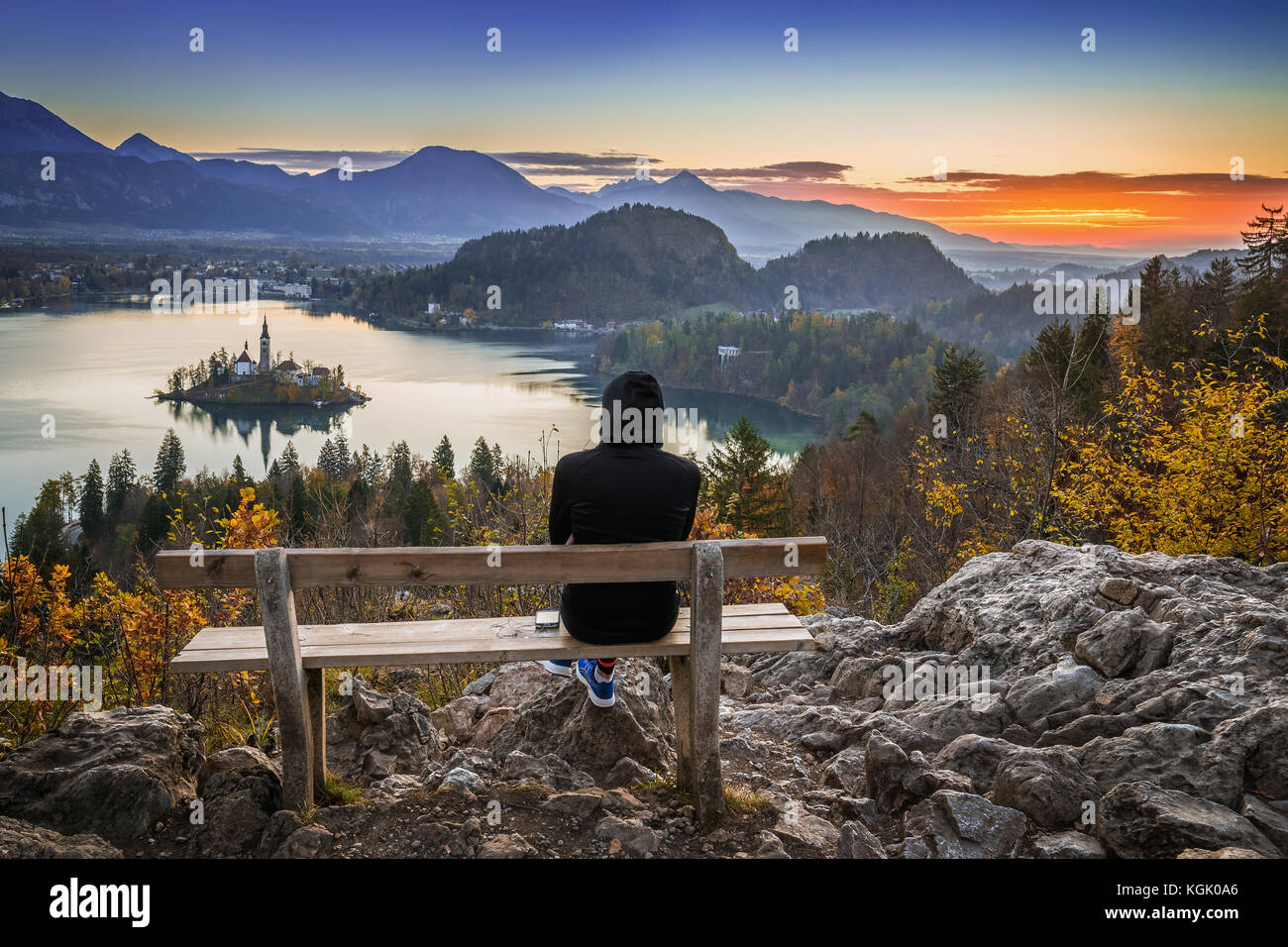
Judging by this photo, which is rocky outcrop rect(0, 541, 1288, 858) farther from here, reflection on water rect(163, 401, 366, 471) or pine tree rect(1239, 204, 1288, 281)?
reflection on water rect(163, 401, 366, 471)

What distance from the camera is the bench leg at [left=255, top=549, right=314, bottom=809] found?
10.7ft

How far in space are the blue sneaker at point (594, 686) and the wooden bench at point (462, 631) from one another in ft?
1.56

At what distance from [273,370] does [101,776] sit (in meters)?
130

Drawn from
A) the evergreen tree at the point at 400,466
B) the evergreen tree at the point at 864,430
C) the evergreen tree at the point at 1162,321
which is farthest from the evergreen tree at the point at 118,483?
the evergreen tree at the point at 1162,321

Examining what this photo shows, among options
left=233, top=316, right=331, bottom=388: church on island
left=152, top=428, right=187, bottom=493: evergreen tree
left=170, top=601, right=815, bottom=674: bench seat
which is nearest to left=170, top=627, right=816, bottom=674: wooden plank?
left=170, top=601, right=815, bottom=674: bench seat

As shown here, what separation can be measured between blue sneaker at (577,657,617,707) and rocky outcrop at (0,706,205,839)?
1.73m

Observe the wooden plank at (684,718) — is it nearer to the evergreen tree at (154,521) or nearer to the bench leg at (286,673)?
the bench leg at (286,673)

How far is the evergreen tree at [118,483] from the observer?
230ft

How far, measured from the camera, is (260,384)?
12069 cm

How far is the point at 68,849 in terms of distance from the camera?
299 cm

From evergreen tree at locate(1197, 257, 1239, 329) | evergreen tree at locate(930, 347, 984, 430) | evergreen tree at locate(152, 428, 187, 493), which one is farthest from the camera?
evergreen tree at locate(152, 428, 187, 493)
